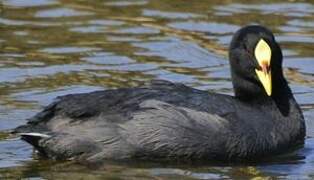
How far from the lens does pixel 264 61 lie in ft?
32.2

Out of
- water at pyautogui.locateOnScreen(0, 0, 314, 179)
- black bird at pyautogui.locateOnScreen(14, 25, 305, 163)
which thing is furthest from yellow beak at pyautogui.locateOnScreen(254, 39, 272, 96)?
water at pyautogui.locateOnScreen(0, 0, 314, 179)

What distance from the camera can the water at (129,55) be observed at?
9.40 metres

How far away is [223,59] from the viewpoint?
12.6 metres

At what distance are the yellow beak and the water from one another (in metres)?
0.56

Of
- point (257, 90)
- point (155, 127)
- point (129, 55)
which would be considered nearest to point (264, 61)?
point (257, 90)

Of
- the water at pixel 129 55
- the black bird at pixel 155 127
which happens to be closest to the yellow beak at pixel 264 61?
the black bird at pixel 155 127

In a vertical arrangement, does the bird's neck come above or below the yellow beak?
below

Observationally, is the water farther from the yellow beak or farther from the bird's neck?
the yellow beak

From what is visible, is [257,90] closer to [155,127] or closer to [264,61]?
[264,61]

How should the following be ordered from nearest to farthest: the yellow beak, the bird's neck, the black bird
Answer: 1. the black bird
2. the yellow beak
3. the bird's neck

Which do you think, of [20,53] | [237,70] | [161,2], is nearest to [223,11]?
[161,2]

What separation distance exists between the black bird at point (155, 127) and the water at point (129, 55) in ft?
0.36

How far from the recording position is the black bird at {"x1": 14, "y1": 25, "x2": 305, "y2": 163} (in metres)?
9.31

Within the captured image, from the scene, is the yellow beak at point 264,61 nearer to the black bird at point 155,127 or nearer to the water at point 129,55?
the black bird at point 155,127
